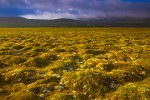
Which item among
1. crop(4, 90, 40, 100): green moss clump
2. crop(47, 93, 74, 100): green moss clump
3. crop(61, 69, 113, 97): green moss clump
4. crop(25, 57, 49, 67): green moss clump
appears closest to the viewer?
crop(47, 93, 74, 100): green moss clump

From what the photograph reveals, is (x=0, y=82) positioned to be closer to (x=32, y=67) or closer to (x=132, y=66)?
(x=32, y=67)

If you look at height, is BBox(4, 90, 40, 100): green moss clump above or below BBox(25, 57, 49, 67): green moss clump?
above

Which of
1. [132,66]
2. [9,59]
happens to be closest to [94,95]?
[132,66]

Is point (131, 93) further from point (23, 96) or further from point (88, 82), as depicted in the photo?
point (23, 96)

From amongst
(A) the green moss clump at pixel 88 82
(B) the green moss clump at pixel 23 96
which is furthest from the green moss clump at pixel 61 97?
(A) the green moss clump at pixel 88 82

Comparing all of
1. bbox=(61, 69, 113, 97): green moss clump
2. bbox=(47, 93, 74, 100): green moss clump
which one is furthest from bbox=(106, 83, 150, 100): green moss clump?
bbox=(47, 93, 74, 100): green moss clump

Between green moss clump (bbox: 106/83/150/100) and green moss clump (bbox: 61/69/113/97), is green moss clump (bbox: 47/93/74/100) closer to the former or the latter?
green moss clump (bbox: 61/69/113/97)

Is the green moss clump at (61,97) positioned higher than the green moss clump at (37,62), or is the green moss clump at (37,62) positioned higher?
the green moss clump at (61,97)

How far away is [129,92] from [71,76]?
499cm

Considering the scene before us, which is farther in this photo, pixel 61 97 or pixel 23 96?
pixel 23 96

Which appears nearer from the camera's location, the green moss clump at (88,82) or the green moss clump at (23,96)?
the green moss clump at (23,96)

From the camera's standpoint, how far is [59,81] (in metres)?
19.5

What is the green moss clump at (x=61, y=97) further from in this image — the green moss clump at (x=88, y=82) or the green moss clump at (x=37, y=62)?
the green moss clump at (x=37, y=62)

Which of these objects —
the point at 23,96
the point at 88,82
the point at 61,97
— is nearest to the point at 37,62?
the point at 88,82
